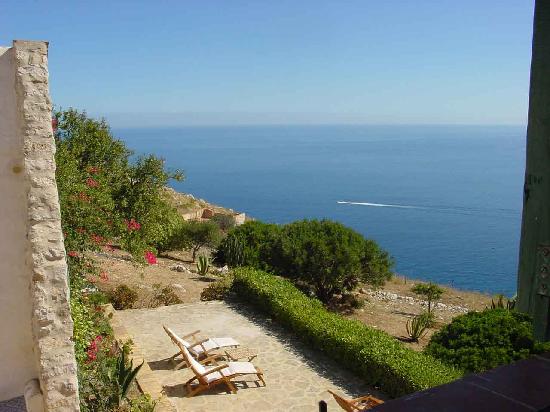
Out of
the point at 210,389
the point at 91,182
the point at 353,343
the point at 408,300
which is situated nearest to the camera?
the point at 210,389

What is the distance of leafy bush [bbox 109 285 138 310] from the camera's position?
13789 mm

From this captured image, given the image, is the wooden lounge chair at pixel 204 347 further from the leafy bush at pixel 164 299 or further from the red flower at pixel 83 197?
the leafy bush at pixel 164 299

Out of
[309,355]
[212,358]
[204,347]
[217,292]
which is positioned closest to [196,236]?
[217,292]

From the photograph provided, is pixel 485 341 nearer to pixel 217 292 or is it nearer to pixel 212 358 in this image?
pixel 212 358

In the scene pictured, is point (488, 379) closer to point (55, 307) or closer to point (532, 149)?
point (532, 149)

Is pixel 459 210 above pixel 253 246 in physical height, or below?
below

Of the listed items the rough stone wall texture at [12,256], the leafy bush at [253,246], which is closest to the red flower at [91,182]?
the rough stone wall texture at [12,256]

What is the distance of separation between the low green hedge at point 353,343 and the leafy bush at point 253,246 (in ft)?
19.4

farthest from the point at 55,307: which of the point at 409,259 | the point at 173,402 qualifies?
the point at 409,259

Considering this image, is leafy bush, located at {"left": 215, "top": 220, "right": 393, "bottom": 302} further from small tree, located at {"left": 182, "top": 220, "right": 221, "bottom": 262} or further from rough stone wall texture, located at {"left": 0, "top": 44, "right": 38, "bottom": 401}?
rough stone wall texture, located at {"left": 0, "top": 44, "right": 38, "bottom": 401}

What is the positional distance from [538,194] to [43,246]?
482cm

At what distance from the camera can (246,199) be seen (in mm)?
105562

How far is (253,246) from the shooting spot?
21875mm

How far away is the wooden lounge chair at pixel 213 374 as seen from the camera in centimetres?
888
